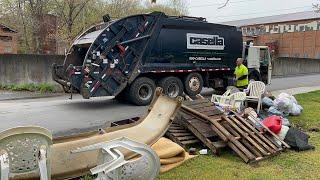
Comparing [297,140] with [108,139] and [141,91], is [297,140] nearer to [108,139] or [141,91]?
[108,139]

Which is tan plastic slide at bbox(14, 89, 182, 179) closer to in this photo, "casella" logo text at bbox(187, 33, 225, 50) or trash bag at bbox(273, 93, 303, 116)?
trash bag at bbox(273, 93, 303, 116)

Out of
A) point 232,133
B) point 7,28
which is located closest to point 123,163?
point 232,133

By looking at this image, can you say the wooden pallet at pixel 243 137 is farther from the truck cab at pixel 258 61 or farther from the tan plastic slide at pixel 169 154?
the truck cab at pixel 258 61


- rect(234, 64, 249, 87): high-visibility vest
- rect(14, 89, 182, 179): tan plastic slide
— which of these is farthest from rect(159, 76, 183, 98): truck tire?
rect(14, 89, 182, 179): tan plastic slide

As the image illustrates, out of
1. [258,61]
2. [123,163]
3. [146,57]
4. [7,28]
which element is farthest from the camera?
[7,28]

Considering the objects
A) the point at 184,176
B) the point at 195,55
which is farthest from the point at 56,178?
the point at 195,55

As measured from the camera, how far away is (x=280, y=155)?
694 cm

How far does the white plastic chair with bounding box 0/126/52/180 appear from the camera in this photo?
12.6ft

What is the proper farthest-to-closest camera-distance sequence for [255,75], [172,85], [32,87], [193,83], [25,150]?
[32,87], [255,75], [193,83], [172,85], [25,150]

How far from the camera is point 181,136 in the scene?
23.9 feet

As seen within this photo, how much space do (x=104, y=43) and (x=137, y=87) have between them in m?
1.81

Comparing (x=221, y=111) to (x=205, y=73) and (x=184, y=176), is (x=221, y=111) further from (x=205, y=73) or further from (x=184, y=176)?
(x=205, y=73)

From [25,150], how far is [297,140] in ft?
17.3

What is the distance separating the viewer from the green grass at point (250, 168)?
573cm
